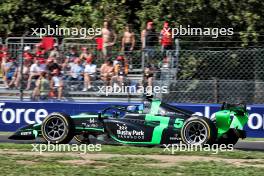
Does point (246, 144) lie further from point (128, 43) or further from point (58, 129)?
point (128, 43)

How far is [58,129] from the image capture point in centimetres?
1237

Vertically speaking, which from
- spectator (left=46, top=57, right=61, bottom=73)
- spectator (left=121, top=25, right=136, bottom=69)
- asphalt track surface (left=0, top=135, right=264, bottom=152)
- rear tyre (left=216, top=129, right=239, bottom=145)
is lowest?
asphalt track surface (left=0, top=135, right=264, bottom=152)

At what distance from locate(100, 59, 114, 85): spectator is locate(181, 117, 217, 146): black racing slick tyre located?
4.95 m

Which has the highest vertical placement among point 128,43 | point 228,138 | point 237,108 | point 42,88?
point 128,43

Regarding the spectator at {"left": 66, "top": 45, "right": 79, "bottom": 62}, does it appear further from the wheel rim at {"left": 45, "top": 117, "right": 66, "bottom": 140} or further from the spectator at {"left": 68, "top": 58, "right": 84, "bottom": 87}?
the wheel rim at {"left": 45, "top": 117, "right": 66, "bottom": 140}

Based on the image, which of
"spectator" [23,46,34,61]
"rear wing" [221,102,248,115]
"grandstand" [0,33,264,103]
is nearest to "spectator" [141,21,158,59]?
"grandstand" [0,33,264,103]

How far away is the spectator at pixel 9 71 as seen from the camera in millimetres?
16938

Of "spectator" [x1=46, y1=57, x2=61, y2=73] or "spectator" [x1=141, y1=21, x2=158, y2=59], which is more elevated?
"spectator" [x1=141, y1=21, x2=158, y2=59]

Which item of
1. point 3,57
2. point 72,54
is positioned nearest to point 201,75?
point 72,54

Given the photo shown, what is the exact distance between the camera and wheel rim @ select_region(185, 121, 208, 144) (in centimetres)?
1141

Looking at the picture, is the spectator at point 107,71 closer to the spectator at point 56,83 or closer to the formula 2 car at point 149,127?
the spectator at point 56,83

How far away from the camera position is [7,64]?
1720cm

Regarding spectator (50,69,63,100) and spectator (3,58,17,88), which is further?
spectator (3,58,17,88)

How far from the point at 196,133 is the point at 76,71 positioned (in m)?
5.77
